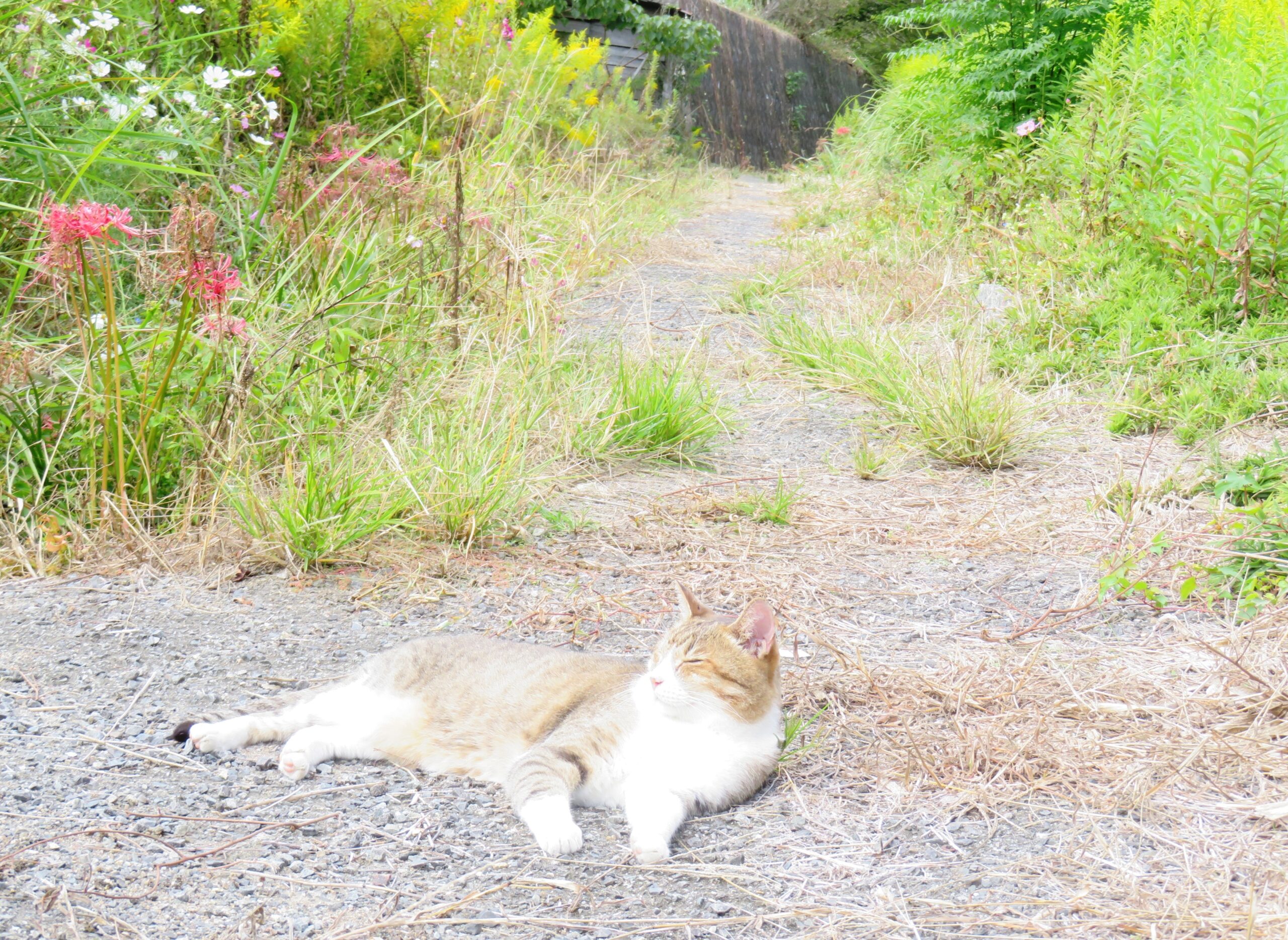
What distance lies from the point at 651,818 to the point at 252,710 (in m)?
1.01

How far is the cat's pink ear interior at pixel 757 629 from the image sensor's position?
7.30 ft

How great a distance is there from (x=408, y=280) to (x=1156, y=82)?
4.44m

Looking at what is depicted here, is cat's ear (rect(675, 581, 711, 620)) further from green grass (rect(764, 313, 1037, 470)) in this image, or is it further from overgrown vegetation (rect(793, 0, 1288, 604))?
green grass (rect(764, 313, 1037, 470))

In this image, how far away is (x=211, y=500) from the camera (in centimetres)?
316

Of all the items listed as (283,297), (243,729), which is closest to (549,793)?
(243,729)

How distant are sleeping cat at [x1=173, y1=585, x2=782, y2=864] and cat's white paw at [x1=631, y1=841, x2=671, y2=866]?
0.19 feet

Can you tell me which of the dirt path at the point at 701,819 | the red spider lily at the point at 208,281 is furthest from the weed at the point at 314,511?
the red spider lily at the point at 208,281

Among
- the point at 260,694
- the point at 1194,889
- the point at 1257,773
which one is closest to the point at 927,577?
the point at 1257,773

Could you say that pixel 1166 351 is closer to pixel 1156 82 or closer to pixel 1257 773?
pixel 1156 82

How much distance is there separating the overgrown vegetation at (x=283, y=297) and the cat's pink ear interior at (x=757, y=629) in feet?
4.39

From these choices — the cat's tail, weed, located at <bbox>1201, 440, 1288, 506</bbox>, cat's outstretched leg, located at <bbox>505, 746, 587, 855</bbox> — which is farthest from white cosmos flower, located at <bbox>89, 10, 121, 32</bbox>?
weed, located at <bbox>1201, 440, 1288, 506</bbox>

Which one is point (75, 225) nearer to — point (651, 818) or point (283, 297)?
point (283, 297)

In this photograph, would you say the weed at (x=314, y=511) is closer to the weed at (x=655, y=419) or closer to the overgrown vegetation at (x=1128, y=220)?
the weed at (x=655, y=419)

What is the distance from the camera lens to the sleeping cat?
6.96 ft
